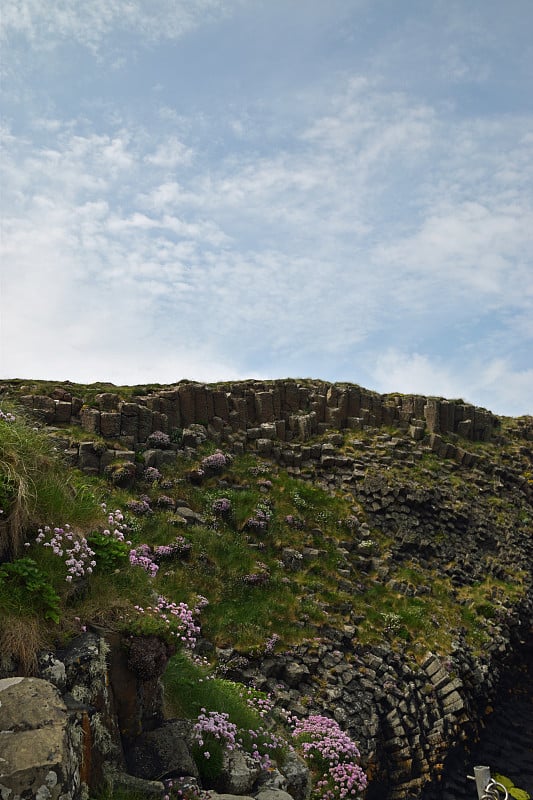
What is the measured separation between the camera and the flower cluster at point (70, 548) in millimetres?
7965

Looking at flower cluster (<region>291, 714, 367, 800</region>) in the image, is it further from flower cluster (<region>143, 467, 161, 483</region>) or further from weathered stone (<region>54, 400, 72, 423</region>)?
weathered stone (<region>54, 400, 72, 423</region>)

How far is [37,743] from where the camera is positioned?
5336 millimetres

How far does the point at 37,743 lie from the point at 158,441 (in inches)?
845

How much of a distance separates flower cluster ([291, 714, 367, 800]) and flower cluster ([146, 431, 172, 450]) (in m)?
14.2

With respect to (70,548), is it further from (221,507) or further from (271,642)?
(221,507)

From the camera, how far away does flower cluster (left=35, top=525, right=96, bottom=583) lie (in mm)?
7965

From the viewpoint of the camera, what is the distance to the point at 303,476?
101ft

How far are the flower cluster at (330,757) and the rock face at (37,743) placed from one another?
10541 millimetres

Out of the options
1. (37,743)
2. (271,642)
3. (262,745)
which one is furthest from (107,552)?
(271,642)

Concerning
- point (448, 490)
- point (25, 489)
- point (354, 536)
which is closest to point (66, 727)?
point (25, 489)

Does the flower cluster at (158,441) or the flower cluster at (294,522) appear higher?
the flower cluster at (158,441)

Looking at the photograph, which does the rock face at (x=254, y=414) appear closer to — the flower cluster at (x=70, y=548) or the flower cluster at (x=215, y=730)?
the flower cluster at (x=70, y=548)

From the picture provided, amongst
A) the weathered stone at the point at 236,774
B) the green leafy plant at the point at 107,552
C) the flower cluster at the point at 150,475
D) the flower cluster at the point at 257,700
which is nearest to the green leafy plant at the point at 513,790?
the flower cluster at the point at 257,700

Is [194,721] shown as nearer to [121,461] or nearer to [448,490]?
[121,461]
